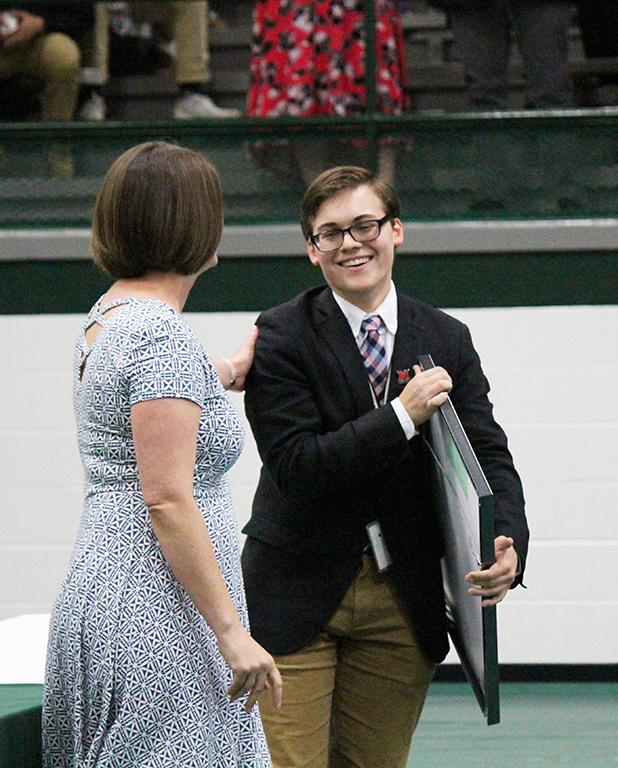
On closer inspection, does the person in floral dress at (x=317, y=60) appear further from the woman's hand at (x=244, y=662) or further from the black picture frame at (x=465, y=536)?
the woman's hand at (x=244, y=662)

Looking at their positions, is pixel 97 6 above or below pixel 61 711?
above

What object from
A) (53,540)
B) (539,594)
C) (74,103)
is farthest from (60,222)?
(539,594)

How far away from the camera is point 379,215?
2307mm

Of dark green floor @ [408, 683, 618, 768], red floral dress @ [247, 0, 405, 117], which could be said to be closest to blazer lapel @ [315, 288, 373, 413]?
dark green floor @ [408, 683, 618, 768]

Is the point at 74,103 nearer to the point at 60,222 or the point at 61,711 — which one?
the point at 60,222

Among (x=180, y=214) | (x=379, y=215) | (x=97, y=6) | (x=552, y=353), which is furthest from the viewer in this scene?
(x=97, y=6)

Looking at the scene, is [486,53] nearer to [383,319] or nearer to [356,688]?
[383,319]

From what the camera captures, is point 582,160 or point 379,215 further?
point 582,160

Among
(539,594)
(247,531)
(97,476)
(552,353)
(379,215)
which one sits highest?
(379,215)

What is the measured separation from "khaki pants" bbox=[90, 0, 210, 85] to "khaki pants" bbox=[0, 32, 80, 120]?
15 cm

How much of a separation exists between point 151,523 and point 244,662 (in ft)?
0.82

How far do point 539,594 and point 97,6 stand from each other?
3101mm

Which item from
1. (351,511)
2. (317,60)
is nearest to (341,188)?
(351,511)

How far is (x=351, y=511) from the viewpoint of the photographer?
2.26m
